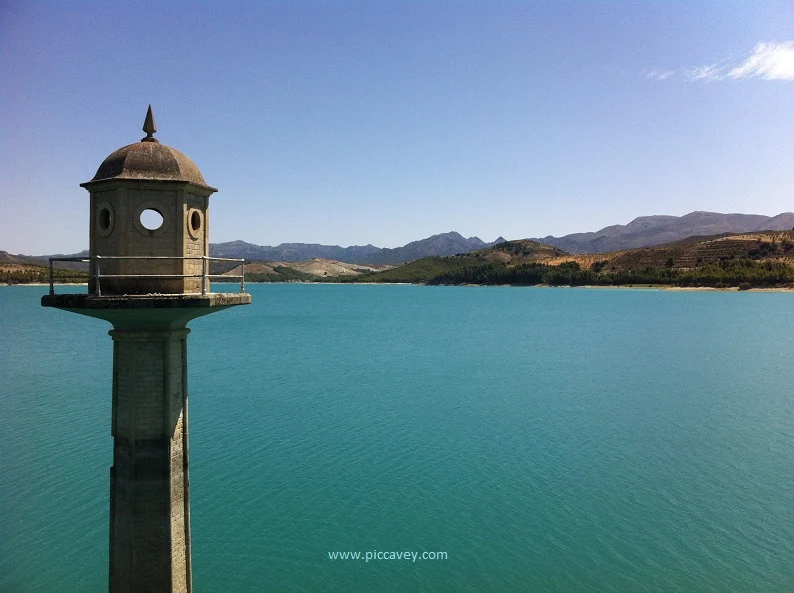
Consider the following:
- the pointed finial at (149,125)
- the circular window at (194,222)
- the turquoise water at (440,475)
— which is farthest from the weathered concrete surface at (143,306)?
the turquoise water at (440,475)

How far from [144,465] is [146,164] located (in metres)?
6.04

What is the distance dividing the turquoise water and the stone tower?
14.4 feet

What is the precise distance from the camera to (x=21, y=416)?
101 feet

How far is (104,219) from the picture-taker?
38.9ft

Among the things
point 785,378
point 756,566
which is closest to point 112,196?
point 756,566

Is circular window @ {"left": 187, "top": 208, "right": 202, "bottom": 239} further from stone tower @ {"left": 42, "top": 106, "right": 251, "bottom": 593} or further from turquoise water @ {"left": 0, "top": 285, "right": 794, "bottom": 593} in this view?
turquoise water @ {"left": 0, "top": 285, "right": 794, "bottom": 593}

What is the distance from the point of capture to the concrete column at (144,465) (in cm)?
1195

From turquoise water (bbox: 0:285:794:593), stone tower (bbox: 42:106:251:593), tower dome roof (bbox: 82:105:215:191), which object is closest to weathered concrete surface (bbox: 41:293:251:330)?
stone tower (bbox: 42:106:251:593)

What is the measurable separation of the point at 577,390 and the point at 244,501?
87.2 feet

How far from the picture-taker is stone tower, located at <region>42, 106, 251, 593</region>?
37.7ft

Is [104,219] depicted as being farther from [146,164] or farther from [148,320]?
[148,320]

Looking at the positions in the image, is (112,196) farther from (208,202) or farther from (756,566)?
(756,566)

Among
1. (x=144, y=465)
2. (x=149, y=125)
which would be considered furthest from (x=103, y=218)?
(x=144, y=465)

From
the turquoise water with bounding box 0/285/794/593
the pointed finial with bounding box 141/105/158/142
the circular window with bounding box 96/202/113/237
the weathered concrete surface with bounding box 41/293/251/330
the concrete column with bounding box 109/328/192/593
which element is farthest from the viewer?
the turquoise water with bounding box 0/285/794/593
